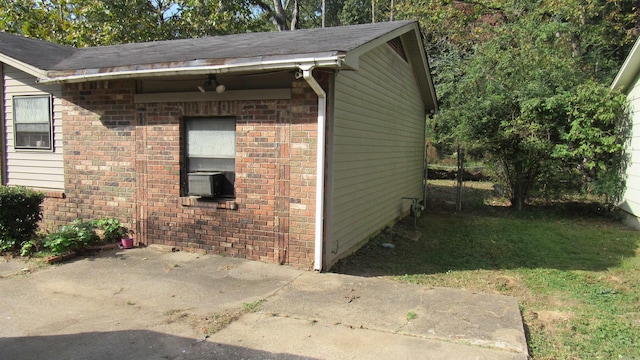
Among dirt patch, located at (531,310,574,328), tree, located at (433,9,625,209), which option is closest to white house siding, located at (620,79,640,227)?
tree, located at (433,9,625,209)

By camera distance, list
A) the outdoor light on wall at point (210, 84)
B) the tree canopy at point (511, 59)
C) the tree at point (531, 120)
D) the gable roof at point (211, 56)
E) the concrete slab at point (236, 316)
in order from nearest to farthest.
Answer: the concrete slab at point (236, 316), the gable roof at point (211, 56), the outdoor light on wall at point (210, 84), the tree at point (531, 120), the tree canopy at point (511, 59)

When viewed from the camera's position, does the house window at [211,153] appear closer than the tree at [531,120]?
Yes

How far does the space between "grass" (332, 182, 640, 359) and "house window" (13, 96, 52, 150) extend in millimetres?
5793

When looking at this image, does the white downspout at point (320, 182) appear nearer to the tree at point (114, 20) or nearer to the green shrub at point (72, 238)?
the green shrub at point (72, 238)

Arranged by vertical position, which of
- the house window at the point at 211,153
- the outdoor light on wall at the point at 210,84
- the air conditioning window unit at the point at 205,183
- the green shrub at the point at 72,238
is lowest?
the green shrub at the point at 72,238

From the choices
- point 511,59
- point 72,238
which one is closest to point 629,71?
point 511,59

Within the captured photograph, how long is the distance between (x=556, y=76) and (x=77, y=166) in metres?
11.9

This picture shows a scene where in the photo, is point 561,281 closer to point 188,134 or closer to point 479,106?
point 188,134

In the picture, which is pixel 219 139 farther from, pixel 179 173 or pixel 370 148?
pixel 370 148

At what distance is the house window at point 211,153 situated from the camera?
6.33m

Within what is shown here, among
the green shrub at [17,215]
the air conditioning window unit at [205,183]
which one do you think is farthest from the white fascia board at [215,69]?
the green shrub at [17,215]

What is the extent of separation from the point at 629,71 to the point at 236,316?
10682mm

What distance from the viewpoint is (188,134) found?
6605 millimetres

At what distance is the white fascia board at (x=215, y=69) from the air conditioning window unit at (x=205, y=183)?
1473 mm
